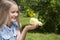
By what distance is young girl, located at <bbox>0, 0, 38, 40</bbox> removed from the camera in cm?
418

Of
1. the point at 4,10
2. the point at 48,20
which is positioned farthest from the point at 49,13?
the point at 4,10

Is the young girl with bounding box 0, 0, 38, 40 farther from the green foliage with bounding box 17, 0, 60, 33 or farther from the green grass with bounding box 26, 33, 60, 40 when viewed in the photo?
the green foliage with bounding box 17, 0, 60, 33

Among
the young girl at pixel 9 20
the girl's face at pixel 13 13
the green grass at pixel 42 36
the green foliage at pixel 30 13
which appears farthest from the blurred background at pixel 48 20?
the girl's face at pixel 13 13

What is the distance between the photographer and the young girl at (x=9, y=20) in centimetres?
418

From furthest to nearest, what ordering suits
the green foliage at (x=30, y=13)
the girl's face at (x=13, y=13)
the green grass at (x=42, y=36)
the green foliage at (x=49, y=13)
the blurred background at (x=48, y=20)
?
the green foliage at (x=30, y=13) < the green foliage at (x=49, y=13) < the blurred background at (x=48, y=20) < the green grass at (x=42, y=36) < the girl's face at (x=13, y=13)

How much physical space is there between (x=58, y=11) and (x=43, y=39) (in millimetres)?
1178

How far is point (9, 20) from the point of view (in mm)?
4203

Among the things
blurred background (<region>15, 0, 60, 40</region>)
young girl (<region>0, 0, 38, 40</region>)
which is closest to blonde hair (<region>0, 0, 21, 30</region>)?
young girl (<region>0, 0, 38, 40</region>)

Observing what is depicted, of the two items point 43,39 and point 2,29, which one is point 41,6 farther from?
point 2,29

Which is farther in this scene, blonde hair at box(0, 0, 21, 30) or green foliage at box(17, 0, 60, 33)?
green foliage at box(17, 0, 60, 33)

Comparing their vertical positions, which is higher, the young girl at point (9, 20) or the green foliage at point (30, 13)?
the young girl at point (9, 20)

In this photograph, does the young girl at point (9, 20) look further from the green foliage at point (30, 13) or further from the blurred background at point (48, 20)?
the green foliage at point (30, 13)

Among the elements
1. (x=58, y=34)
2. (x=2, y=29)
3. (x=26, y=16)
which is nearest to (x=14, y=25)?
(x=2, y=29)

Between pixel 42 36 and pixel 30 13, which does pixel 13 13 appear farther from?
pixel 30 13
